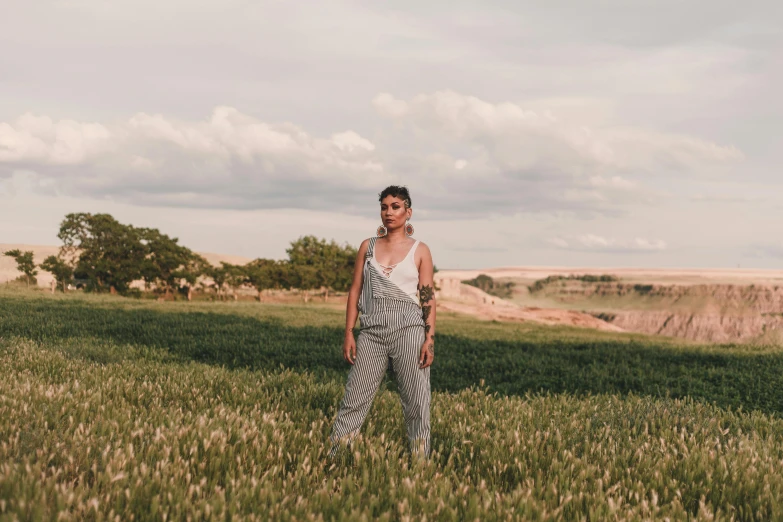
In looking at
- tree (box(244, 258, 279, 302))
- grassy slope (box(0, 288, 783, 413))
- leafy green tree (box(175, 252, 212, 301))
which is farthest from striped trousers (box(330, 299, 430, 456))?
tree (box(244, 258, 279, 302))

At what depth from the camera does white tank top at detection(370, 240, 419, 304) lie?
5.94 metres

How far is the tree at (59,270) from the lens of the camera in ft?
183

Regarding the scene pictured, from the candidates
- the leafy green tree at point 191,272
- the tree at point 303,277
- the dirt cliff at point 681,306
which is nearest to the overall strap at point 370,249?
the leafy green tree at point 191,272

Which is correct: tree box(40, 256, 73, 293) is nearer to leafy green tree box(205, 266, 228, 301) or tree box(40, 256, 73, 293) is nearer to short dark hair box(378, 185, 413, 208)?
leafy green tree box(205, 266, 228, 301)

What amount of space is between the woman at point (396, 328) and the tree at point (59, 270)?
58.6 meters

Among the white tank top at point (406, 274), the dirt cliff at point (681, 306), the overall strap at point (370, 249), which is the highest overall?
the overall strap at point (370, 249)

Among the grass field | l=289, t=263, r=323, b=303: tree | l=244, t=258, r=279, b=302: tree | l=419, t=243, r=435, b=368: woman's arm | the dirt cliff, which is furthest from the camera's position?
the dirt cliff

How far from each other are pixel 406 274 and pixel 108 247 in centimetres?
6500

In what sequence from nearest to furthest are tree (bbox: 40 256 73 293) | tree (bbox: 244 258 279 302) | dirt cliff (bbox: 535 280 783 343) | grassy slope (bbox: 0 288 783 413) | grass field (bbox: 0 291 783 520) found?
grass field (bbox: 0 291 783 520)
grassy slope (bbox: 0 288 783 413)
tree (bbox: 40 256 73 293)
tree (bbox: 244 258 279 302)
dirt cliff (bbox: 535 280 783 343)

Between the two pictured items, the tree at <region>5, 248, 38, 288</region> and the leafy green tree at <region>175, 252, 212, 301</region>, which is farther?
the leafy green tree at <region>175, 252, 212, 301</region>

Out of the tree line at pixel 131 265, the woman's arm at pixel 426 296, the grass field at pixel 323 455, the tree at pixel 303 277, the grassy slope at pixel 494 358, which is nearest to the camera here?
the grass field at pixel 323 455

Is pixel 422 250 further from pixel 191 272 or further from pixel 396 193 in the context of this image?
pixel 191 272

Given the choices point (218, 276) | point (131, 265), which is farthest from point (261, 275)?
point (131, 265)

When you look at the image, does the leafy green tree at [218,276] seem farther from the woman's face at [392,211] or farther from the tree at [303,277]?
the woman's face at [392,211]
